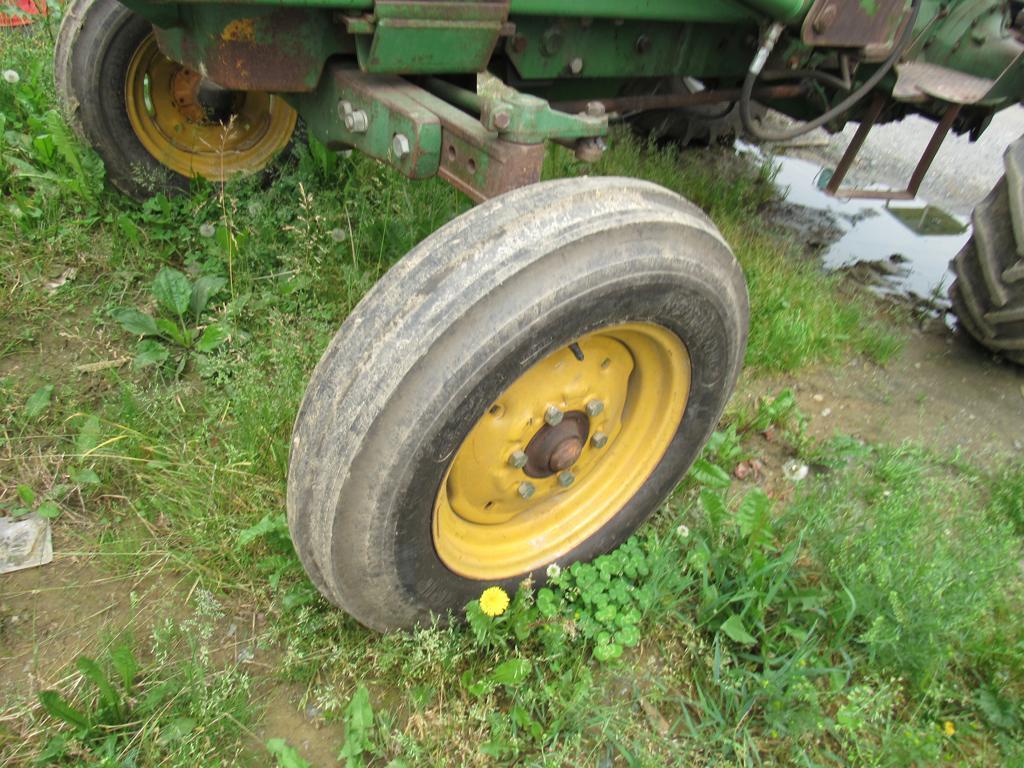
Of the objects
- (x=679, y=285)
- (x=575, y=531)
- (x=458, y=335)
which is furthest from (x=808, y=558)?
(x=458, y=335)

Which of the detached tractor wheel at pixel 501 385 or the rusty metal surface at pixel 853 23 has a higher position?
the rusty metal surface at pixel 853 23

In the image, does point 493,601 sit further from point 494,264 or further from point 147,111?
point 147,111

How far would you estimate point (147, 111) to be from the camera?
9.30ft

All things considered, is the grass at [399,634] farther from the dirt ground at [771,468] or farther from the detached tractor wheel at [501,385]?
the detached tractor wheel at [501,385]

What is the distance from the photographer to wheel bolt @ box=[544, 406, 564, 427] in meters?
1.80

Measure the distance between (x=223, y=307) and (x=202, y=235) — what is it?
17.0 inches

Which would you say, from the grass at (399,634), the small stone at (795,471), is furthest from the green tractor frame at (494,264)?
the small stone at (795,471)

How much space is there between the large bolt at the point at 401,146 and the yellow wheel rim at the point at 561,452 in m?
0.61

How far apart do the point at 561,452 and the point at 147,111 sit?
7.27 feet

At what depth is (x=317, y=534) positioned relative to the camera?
1.50 m

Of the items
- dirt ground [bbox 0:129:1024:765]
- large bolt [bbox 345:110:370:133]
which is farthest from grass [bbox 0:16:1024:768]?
large bolt [bbox 345:110:370:133]

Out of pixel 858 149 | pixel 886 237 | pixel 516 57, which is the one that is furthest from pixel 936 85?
pixel 516 57

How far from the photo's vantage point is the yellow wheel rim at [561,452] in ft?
5.83

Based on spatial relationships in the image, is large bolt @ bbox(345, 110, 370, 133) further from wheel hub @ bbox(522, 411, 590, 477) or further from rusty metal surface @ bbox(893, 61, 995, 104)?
rusty metal surface @ bbox(893, 61, 995, 104)
